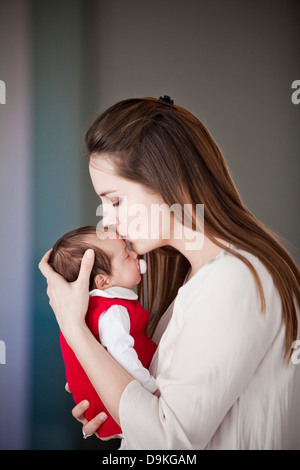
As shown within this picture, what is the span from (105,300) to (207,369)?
0.37 metres

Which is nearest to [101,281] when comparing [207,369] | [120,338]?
[120,338]

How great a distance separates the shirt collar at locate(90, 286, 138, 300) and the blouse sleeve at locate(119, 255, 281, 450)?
Answer: 0.93 feet

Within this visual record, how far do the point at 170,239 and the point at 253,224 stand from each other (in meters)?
0.24

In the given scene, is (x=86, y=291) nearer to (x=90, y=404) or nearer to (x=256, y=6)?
(x=90, y=404)

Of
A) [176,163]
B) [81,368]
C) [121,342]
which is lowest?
[81,368]

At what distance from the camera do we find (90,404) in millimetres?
1146

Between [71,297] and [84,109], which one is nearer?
[71,297]

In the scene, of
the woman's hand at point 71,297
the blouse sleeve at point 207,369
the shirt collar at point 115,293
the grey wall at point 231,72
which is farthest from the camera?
the grey wall at point 231,72

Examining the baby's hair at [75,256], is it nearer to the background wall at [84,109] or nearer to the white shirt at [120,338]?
the white shirt at [120,338]

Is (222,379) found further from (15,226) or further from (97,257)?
(15,226)

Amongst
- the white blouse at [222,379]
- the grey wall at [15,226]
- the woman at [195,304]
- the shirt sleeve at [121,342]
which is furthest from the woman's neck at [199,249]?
the grey wall at [15,226]

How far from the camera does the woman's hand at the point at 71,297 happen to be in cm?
102

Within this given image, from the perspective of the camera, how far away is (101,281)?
116 centimetres
